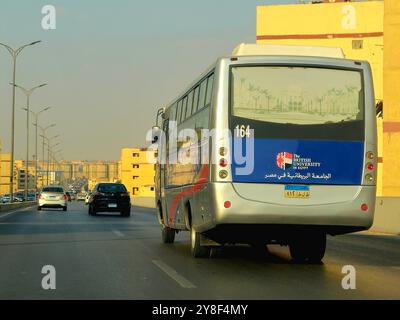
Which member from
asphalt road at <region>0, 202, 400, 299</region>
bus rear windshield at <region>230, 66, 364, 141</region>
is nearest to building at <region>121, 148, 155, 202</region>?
Answer: asphalt road at <region>0, 202, 400, 299</region>

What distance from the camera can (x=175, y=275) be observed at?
11.1m

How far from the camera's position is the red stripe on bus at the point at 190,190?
12.4 m

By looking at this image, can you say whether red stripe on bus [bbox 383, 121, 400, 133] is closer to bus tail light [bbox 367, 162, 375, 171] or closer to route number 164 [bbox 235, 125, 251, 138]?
bus tail light [bbox 367, 162, 375, 171]

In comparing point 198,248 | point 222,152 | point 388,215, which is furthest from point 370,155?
point 388,215

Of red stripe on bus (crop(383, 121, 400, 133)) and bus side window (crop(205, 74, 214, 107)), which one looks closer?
bus side window (crop(205, 74, 214, 107))

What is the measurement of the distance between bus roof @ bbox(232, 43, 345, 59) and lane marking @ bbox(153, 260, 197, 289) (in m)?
3.64

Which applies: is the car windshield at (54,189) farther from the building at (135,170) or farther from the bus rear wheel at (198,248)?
the building at (135,170)

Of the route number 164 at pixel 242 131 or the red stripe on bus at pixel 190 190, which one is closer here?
the route number 164 at pixel 242 131

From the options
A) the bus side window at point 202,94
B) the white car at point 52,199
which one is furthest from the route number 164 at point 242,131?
the white car at point 52,199

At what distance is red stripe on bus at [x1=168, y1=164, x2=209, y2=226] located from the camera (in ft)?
40.8

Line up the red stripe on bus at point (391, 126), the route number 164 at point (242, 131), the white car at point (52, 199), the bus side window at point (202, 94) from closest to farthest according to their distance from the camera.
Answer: the route number 164 at point (242, 131) → the bus side window at point (202, 94) → the red stripe on bus at point (391, 126) → the white car at point (52, 199)

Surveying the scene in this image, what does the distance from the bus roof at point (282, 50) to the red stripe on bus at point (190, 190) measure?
198 centimetres
